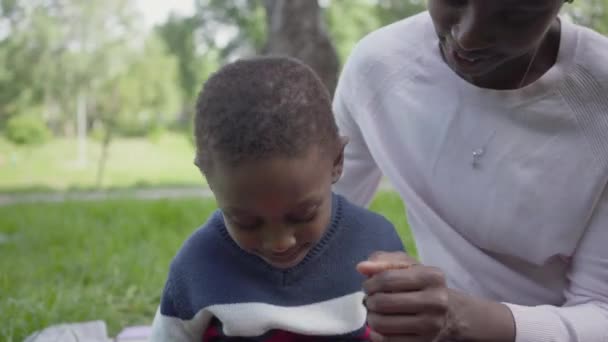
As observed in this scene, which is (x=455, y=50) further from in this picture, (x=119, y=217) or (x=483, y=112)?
(x=119, y=217)

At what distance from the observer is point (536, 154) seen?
1.53m

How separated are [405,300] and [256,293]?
1.29 feet

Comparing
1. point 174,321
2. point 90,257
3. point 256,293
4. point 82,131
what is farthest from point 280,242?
point 82,131

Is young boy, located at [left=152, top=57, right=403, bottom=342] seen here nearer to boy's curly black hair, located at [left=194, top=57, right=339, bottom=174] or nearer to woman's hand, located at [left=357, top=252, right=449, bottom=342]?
boy's curly black hair, located at [left=194, top=57, right=339, bottom=174]

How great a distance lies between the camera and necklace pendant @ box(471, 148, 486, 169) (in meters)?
1.58

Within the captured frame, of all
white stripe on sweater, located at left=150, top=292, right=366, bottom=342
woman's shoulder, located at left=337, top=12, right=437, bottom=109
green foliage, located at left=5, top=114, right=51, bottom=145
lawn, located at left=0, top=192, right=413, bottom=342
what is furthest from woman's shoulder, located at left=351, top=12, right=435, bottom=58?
green foliage, located at left=5, top=114, right=51, bottom=145

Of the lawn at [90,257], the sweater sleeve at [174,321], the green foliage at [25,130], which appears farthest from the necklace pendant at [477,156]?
the green foliage at [25,130]

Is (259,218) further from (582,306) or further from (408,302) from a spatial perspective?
(582,306)

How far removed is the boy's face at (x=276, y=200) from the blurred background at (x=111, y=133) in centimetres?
32

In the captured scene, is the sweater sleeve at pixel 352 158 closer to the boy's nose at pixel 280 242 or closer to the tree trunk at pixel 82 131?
the boy's nose at pixel 280 242

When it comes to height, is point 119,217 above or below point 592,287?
below

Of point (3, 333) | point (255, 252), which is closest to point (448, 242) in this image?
point (255, 252)

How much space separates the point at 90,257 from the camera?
13.3ft

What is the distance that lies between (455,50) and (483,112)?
0.73 feet
